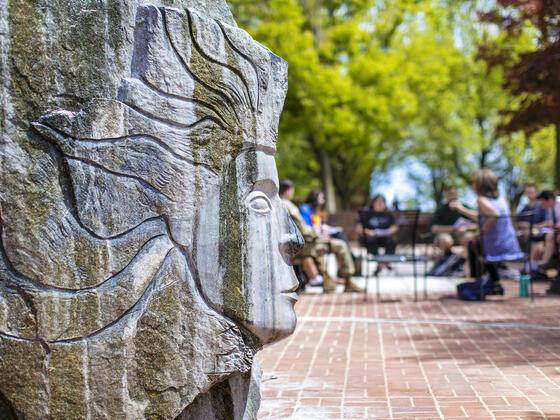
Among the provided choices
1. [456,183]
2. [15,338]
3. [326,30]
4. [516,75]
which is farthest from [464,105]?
[15,338]

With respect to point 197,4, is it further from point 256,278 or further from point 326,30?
point 326,30

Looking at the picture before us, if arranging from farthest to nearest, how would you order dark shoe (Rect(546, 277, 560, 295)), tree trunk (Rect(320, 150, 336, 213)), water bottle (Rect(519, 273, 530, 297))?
tree trunk (Rect(320, 150, 336, 213)) → dark shoe (Rect(546, 277, 560, 295)) → water bottle (Rect(519, 273, 530, 297))

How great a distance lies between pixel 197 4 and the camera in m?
3.46

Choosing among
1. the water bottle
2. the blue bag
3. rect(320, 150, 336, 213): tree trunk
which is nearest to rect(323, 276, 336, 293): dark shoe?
the blue bag

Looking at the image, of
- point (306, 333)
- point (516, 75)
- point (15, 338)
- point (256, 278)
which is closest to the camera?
point (15, 338)

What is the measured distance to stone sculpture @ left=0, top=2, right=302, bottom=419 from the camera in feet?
10.0

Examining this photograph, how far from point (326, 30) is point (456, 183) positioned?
15767 mm

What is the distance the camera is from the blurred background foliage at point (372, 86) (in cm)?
2544

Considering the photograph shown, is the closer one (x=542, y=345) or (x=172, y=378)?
(x=172, y=378)

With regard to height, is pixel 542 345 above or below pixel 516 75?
below

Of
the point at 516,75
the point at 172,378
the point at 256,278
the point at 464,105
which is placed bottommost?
the point at 172,378

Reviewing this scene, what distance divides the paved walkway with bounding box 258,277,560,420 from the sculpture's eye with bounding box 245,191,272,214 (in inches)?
62.0

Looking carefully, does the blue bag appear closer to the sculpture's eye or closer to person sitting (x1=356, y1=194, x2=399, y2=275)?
person sitting (x1=356, y1=194, x2=399, y2=275)

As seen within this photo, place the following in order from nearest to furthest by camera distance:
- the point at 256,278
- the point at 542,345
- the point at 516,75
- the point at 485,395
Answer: the point at 256,278 → the point at 485,395 → the point at 542,345 → the point at 516,75
